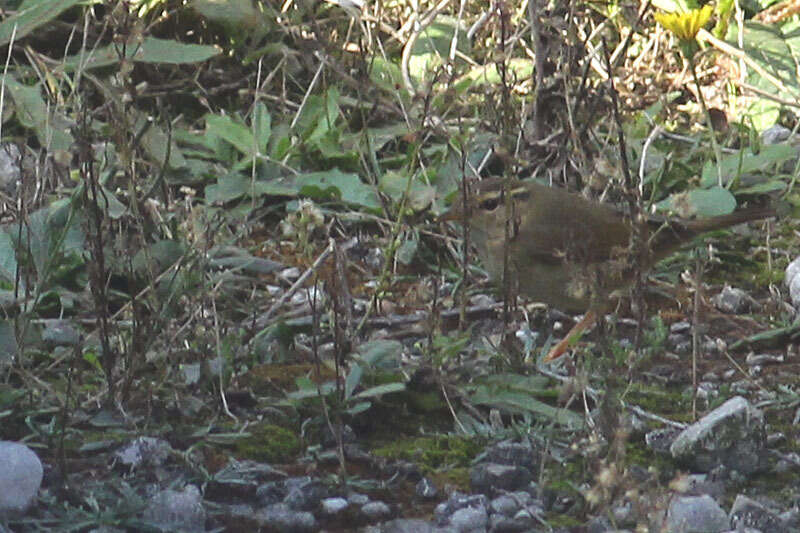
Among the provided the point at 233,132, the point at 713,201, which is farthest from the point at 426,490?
the point at 233,132

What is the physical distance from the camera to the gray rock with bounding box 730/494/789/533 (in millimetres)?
3252

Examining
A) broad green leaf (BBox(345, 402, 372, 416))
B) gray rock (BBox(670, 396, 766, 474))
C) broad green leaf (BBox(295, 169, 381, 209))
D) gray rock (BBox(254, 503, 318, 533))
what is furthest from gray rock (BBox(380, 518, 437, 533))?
broad green leaf (BBox(295, 169, 381, 209))

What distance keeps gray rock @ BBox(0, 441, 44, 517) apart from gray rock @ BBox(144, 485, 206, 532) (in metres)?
0.25

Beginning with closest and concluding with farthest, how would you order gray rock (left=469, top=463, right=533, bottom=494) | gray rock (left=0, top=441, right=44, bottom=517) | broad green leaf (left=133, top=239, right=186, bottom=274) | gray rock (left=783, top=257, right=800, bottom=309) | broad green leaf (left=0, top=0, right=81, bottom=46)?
gray rock (left=0, top=441, right=44, bottom=517) → gray rock (left=469, top=463, right=533, bottom=494) → broad green leaf (left=133, top=239, right=186, bottom=274) → gray rock (left=783, top=257, right=800, bottom=309) → broad green leaf (left=0, top=0, right=81, bottom=46)

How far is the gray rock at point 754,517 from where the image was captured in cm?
325

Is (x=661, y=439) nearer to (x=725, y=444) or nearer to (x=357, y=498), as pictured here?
(x=725, y=444)

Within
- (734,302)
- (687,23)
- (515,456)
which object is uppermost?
(687,23)

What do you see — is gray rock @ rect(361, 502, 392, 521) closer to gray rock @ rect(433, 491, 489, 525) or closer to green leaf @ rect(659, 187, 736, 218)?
gray rock @ rect(433, 491, 489, 525)

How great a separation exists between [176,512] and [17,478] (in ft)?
1.12

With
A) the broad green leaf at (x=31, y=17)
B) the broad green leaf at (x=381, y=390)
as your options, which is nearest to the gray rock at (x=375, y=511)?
the broad green leaf at (x=381, y=390)

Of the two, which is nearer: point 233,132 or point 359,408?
point 359,408

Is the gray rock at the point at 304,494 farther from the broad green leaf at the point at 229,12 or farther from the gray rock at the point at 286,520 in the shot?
the broad green leaf at the point at 229,12

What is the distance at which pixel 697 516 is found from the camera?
10.6 ft

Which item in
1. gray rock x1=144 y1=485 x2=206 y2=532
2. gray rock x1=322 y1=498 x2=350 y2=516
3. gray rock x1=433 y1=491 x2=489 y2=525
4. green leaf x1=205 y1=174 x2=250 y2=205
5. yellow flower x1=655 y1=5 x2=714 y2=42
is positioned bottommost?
green leaf x1=205 y1=174 x2=250 y2=205
